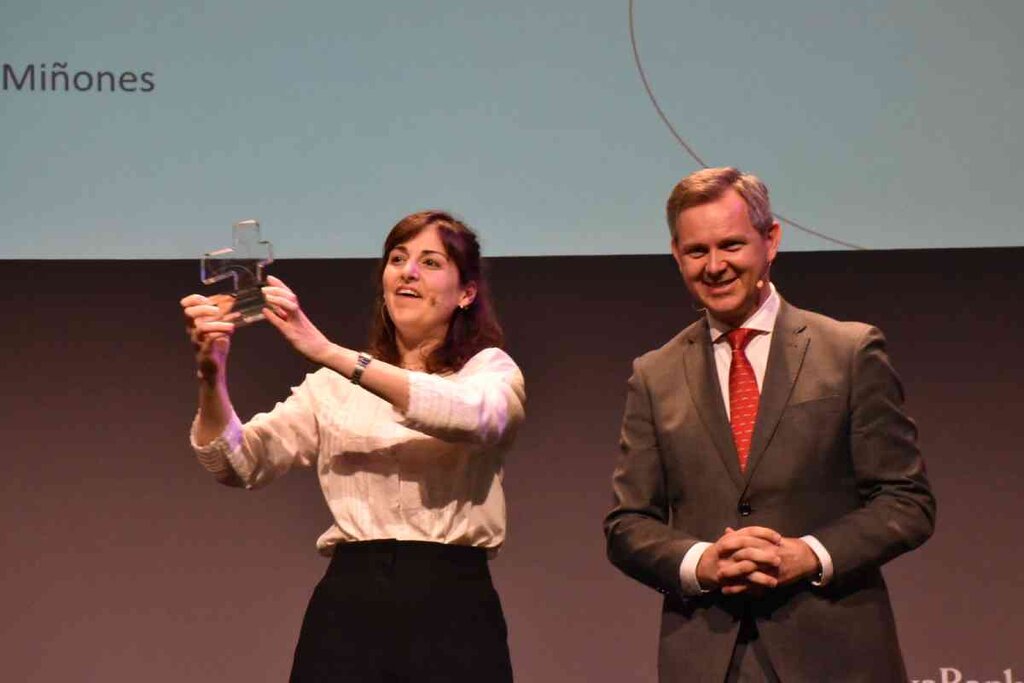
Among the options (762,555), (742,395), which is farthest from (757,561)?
(742,395)

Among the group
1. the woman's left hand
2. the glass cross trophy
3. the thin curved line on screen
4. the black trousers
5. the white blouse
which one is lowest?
the black trousers

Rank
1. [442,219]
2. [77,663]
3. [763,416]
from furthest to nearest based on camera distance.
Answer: [77,663] → [442,219] → [763,416]

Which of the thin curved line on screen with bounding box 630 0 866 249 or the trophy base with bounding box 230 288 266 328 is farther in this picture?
the thin curved line on screen with bounding box 630 0 866 249

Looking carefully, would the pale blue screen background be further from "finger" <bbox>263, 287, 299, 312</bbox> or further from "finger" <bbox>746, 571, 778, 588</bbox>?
"finger" <bbox>746, 571, 778, 588</bbox>

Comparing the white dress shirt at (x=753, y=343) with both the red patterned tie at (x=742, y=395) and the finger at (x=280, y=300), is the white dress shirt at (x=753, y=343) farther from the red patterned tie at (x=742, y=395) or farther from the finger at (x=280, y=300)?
the finger at (x=280, y=300)

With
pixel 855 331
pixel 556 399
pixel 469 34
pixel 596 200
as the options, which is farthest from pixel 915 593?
pixel 469 34

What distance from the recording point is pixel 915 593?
3.71m

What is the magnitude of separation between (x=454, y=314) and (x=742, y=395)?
2.22 feet

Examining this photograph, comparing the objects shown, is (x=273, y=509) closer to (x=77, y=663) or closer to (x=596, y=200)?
(x=77, y=663)

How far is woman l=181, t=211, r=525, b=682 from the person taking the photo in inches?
89.4

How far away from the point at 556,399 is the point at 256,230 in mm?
1748

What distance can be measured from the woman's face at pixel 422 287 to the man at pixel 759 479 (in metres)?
0.47

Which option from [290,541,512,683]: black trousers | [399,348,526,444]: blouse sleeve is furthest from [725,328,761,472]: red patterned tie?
[290,541,512,683]: black trousers

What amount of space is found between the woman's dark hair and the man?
0.43 metres
